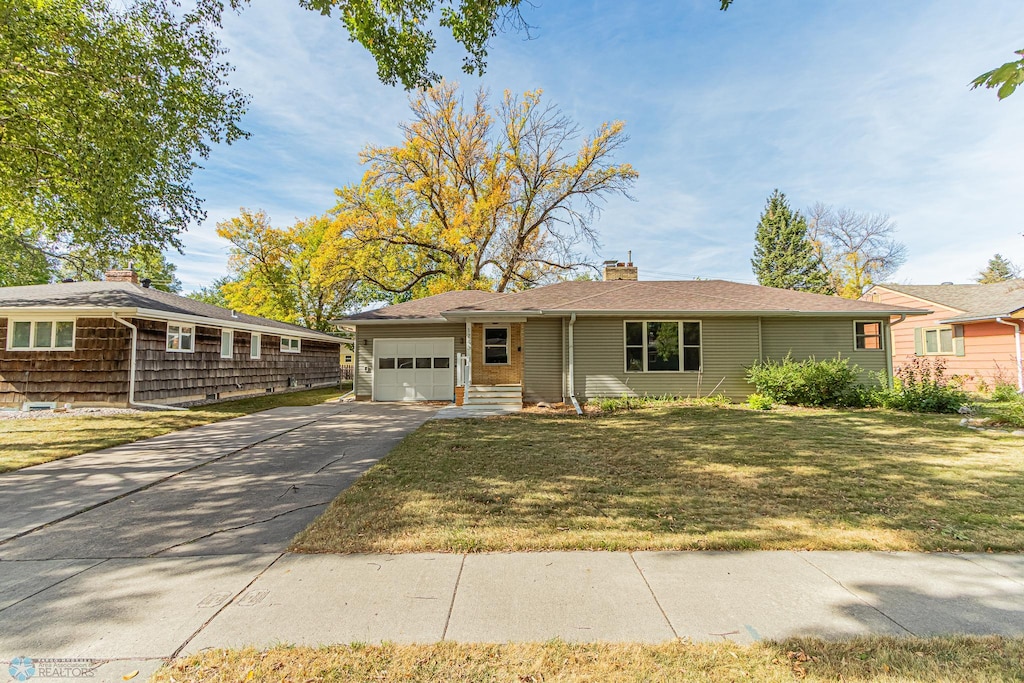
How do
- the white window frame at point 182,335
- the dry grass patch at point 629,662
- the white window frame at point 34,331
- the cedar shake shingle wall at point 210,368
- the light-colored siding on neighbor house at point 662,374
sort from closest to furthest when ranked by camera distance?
1. the dry grass patch at point 629,662
2. the white window frame at point 34,331
3. the cedar shake shingle wall at point 210,368
4. the light-colored siding on neighbor house at point 662,374
5. the white window frame at point 182,335

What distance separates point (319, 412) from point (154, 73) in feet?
27.6

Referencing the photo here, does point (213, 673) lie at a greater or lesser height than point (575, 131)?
lesser

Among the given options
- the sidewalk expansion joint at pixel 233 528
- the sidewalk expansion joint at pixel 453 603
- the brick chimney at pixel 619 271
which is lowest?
the sidewalk expansion joint at pixel 233 528

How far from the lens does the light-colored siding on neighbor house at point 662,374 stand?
42.6 ft

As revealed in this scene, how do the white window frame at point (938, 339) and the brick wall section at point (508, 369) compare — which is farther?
the white window frame at point (938, 339)

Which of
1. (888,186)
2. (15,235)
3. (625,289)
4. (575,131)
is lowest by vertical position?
(625,289)

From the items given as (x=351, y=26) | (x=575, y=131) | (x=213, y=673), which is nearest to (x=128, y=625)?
(x=213, y=673)

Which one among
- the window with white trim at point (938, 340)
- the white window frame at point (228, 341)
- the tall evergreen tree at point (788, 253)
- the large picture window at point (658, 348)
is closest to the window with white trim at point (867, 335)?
the large picture window at point (658, 348)

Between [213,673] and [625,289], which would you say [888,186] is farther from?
[213,673]

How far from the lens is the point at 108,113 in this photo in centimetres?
882

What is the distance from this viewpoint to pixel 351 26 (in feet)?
23.2

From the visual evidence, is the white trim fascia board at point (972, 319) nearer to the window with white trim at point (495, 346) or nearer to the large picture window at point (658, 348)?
the large picture window at point (658, 348)

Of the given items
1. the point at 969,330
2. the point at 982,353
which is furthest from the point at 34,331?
the point at 969,330

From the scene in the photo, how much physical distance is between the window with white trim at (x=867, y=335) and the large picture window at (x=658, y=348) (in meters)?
4.98
